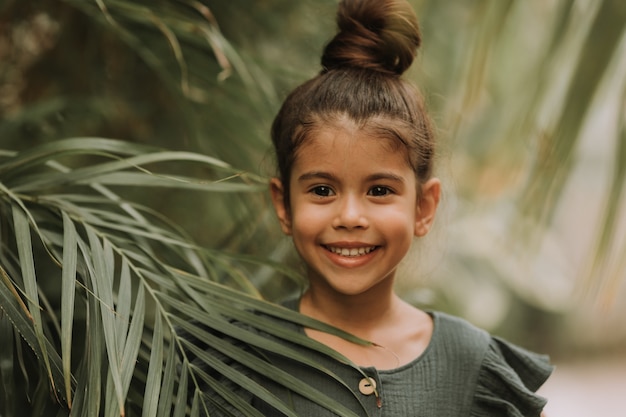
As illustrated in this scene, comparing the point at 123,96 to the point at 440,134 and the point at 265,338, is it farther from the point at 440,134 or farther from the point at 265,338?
the point at 265,338

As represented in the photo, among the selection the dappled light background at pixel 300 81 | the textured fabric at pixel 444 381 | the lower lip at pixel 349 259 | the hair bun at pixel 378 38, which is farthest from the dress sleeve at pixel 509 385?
the hair bun at pixel 378 38

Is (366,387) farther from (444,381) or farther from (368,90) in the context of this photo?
(368,90)

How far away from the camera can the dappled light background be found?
1.11m

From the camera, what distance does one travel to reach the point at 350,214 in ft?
3.23

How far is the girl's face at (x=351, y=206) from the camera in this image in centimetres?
100

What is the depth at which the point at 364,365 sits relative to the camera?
1043mm

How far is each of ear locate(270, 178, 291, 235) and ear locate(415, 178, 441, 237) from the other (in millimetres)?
176

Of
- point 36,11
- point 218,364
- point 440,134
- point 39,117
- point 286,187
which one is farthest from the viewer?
point 36,11

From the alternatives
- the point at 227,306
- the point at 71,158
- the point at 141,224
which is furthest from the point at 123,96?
the point at 227,306

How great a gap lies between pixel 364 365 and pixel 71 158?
95 cm

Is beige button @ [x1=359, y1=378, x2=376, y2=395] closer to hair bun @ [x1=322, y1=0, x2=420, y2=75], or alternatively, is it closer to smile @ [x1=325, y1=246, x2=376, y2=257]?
smile @ [x1=325, y1=246, x2=376, y2=257]

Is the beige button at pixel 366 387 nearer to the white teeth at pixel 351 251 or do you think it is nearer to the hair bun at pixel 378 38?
the white teeth at pixel 351 251

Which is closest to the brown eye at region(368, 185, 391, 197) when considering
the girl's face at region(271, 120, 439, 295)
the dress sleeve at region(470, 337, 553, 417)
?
the girl's face at region(271, 120, 439, 295)

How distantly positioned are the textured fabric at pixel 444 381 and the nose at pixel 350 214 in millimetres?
166
